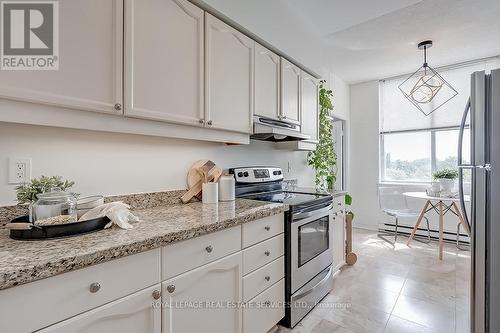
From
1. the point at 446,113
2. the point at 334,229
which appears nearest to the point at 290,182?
the point at 334,229

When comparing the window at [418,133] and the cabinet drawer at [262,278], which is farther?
the window at [418,133]

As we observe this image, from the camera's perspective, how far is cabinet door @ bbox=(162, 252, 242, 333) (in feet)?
3.41

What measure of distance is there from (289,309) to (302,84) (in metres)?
2.00

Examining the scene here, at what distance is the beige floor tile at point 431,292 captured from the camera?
2.12 meters

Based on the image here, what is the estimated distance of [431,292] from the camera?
2.24 metres

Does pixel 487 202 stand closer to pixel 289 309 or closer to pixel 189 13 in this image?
pixel 289 309

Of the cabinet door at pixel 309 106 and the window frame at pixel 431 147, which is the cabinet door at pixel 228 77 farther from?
the window frame at pixel 431 147

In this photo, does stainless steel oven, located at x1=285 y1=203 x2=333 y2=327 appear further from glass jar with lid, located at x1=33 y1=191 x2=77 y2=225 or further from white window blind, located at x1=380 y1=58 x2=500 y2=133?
white window blind, located at x1=380 y1=58 x2=500 y2=133

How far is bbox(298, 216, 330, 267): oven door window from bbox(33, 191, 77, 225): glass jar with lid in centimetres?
138

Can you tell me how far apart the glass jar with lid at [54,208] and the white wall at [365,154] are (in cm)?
445

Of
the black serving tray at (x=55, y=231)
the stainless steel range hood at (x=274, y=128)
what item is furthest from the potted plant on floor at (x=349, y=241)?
the black serving tray at (x=55, y=231)

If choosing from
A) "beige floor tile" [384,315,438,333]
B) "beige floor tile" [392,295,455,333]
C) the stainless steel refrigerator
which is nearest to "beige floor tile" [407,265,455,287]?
"beige floor tile" [392,295,455,333]

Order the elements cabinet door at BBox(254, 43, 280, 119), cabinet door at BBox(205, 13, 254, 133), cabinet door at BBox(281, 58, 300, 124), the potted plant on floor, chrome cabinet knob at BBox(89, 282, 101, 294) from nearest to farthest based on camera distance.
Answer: chrome cabinet knob at BBox(89, 282, 101, 294) < cabinet door at BBox(205, 13, 254, 133) < cabinet door at BBox(254, 43, 280, 119) < cabinet door at BBox(281, 58, 300, 124) < the potted plant on floor

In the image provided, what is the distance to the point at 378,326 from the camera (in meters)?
1.79
